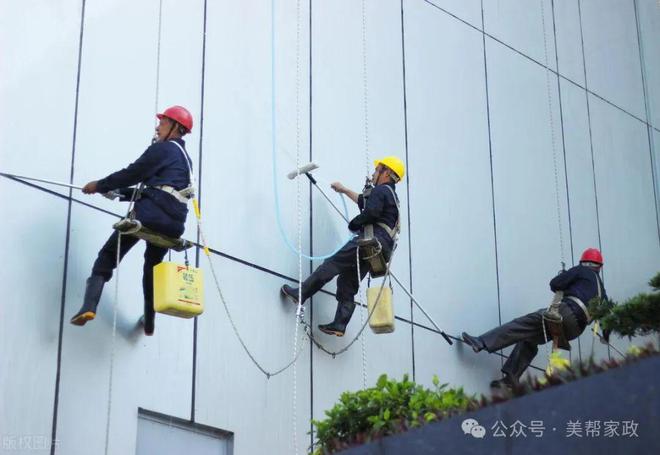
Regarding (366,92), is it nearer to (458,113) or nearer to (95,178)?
(458,113)

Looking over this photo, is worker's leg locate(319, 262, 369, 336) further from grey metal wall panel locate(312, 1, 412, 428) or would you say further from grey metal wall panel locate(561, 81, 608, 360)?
grey metal wall panel locate(561, 81, 608, 360)

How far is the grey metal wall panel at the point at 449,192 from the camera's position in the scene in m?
12.8

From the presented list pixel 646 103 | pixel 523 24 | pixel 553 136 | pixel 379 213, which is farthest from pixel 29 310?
pixel 646 103

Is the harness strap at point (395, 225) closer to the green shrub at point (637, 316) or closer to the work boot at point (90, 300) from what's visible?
the work boot at point (90, 300)

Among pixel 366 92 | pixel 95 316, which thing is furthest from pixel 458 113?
pixel 95 316

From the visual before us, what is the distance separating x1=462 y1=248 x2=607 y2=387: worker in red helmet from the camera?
13.0 meters

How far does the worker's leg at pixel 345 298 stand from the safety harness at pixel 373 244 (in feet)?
0.33

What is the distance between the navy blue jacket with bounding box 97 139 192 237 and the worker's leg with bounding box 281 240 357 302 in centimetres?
182

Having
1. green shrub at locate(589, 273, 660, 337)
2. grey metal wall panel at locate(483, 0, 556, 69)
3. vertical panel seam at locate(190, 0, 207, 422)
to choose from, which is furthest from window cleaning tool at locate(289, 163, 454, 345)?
green shrub at locate(589, 273, 660, 337)

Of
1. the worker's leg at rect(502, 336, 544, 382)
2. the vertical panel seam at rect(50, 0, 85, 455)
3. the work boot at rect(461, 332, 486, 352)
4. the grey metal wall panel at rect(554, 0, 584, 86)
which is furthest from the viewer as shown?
the grey metal wall panel at rect(554, 0, 584, 86)

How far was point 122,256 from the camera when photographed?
31.5 feet

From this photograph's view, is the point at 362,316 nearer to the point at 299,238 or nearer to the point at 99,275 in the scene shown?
the point at 299,238

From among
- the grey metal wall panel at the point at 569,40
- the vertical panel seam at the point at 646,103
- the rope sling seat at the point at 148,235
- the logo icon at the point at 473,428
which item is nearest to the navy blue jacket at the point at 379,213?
the rope sling seat at the point at 148,235

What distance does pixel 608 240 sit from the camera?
1599 cm
